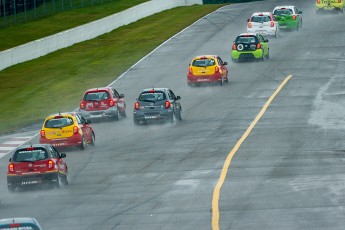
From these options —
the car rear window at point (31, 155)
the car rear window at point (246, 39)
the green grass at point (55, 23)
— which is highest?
the car rear window at point (31, 155)

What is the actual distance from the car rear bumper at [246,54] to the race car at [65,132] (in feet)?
75.6

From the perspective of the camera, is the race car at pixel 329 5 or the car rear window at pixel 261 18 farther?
the race car at pixel 329 5

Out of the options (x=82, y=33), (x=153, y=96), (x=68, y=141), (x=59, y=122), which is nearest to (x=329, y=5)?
(x=82, y=33)

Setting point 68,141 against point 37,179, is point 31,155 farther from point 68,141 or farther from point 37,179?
point 68,141

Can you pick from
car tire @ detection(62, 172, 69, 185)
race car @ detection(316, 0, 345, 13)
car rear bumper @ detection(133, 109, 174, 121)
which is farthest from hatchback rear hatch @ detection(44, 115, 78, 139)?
race car @ detection(316, 0, 345, 13)

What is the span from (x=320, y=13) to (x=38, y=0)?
2166cm

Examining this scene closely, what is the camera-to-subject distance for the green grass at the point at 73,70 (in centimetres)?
5538

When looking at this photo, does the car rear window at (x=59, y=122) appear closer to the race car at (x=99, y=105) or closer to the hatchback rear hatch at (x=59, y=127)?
the hatchback rear hatch at (x=59, y=127)

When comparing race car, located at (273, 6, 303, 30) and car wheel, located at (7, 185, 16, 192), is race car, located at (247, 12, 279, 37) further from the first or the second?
car wheel, located at (7, 185, 16, 192)

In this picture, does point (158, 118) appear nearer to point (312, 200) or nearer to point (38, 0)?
point (312, 200)

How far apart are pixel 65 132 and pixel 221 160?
22.7 ft

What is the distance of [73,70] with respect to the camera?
6769cm

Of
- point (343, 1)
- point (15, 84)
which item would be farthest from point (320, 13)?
point (15, 84)

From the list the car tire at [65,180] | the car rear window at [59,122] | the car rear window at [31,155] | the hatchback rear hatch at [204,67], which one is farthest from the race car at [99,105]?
the car rear window at [31,155]
